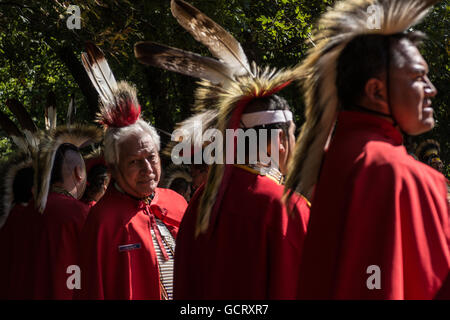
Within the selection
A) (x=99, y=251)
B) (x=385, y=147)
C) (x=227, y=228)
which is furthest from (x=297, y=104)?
(x=385, y=147)

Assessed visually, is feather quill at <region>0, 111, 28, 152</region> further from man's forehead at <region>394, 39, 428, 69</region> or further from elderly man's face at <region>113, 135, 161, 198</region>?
man's forehead at <region>394, 39, 428, 69</region>

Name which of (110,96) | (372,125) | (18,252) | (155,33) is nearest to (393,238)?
(372,125)

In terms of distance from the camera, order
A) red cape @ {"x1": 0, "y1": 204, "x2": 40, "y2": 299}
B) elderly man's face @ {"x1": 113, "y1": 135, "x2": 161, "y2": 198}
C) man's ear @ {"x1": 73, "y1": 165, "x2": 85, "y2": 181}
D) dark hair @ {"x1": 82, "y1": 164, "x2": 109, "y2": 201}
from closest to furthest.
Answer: elderly man's face @ {"x1": 113, "y1": 135, "x2": 161, "y2": 198} → red cape @ {"x1": 0, "y1": 204, "x2": 40, "y2": 299} → man's ear @ {"x1": 73, "y1": 165, "x2": 85, "y2": 181} → dark hair @ {"x1": 82, "y1": 164, "x2": 109, "y2": 201}

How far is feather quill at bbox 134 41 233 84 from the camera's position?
376 cm

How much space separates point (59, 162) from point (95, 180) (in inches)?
55.3

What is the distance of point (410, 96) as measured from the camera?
2.48 m

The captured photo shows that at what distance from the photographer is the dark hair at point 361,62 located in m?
2.55

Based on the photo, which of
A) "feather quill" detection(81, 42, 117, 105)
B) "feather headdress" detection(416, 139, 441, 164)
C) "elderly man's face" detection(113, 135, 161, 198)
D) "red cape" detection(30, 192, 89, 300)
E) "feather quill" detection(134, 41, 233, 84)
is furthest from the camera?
"feather headdress" detection(416, 139, 441, 164)

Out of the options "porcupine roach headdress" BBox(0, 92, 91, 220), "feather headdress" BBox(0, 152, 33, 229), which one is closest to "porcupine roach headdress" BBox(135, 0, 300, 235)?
"porcupine roach headdress" BBox(0, 92, 91, 220)

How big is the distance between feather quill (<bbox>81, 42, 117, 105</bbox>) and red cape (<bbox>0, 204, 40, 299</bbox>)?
1.18 m

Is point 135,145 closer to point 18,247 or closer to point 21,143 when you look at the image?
point 18,247
